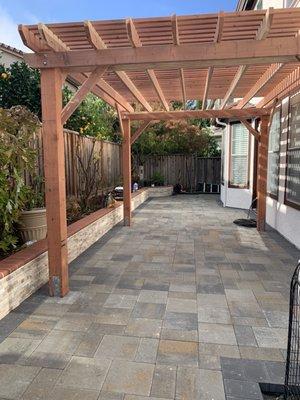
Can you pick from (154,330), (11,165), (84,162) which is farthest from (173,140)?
(154,330)

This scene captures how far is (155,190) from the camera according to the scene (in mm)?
13555

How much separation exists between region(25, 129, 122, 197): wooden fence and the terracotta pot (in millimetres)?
Result: 812

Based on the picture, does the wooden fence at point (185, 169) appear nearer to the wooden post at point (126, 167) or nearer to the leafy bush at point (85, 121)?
the leafy bush at point (85, 121)

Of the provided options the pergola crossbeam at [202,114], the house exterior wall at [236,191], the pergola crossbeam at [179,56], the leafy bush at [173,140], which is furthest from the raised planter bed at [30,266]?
the leafy bush at [173,140]

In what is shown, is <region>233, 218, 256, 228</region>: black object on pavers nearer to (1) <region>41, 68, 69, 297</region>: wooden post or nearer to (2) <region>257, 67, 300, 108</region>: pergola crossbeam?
(2) <region>257, 67, 300, 108</region>: pergola crossbeam

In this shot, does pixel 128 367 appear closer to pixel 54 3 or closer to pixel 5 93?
pixel 5 93

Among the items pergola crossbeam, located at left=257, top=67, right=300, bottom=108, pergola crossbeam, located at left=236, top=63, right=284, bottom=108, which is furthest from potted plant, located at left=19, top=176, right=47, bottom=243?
pergola crossbeam, located at left=257, top=67, right=300, bottom=108

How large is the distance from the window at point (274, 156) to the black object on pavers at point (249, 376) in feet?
16.9

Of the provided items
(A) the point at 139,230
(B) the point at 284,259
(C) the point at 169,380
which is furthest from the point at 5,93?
(C) the point at 169,380

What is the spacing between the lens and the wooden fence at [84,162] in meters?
6.68

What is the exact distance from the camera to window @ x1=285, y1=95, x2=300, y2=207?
18.5 feet

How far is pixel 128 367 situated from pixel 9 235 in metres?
2.53

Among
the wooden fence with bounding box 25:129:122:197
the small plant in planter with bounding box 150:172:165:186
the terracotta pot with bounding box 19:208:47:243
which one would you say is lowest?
the terracotta pot with bounding box 19:208:47:243

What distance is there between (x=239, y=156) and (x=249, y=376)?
29.5ft
